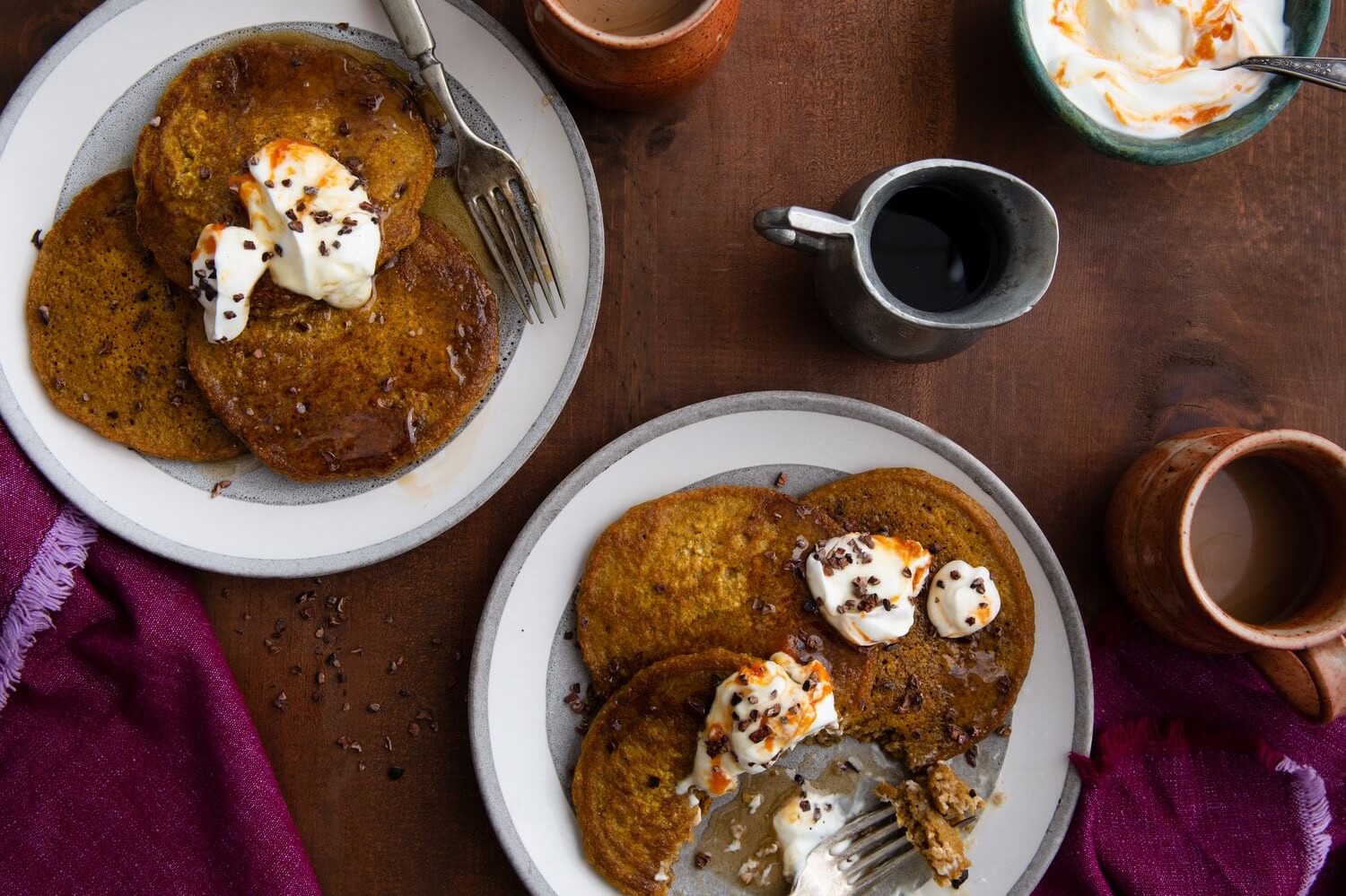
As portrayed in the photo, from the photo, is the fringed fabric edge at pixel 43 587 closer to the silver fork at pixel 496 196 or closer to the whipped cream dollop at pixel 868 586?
the silver fork at pixel 496 196

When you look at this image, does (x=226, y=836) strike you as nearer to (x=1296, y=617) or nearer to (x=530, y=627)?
(x=530, y=627)

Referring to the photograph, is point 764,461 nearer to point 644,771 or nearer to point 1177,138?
point 644,771

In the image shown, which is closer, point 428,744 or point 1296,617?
point 1296,617

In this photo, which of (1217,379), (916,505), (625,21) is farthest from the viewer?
(1217,379)

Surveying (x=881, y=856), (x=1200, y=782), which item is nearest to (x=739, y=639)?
(x=881, y=856)

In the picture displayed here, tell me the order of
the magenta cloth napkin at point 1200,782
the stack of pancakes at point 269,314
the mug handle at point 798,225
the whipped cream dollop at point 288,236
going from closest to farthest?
the mug handle at point 798,225
the whipped cream dollop at point 288,236
the stack of pancakes at point 269,314
the magenta cloth napkin at point 1200,782

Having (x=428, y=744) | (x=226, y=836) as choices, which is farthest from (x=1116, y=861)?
(x=226, y=836)

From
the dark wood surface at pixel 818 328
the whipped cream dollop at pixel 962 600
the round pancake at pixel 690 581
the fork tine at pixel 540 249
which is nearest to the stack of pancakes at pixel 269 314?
the fork tine at pixel 540 249
